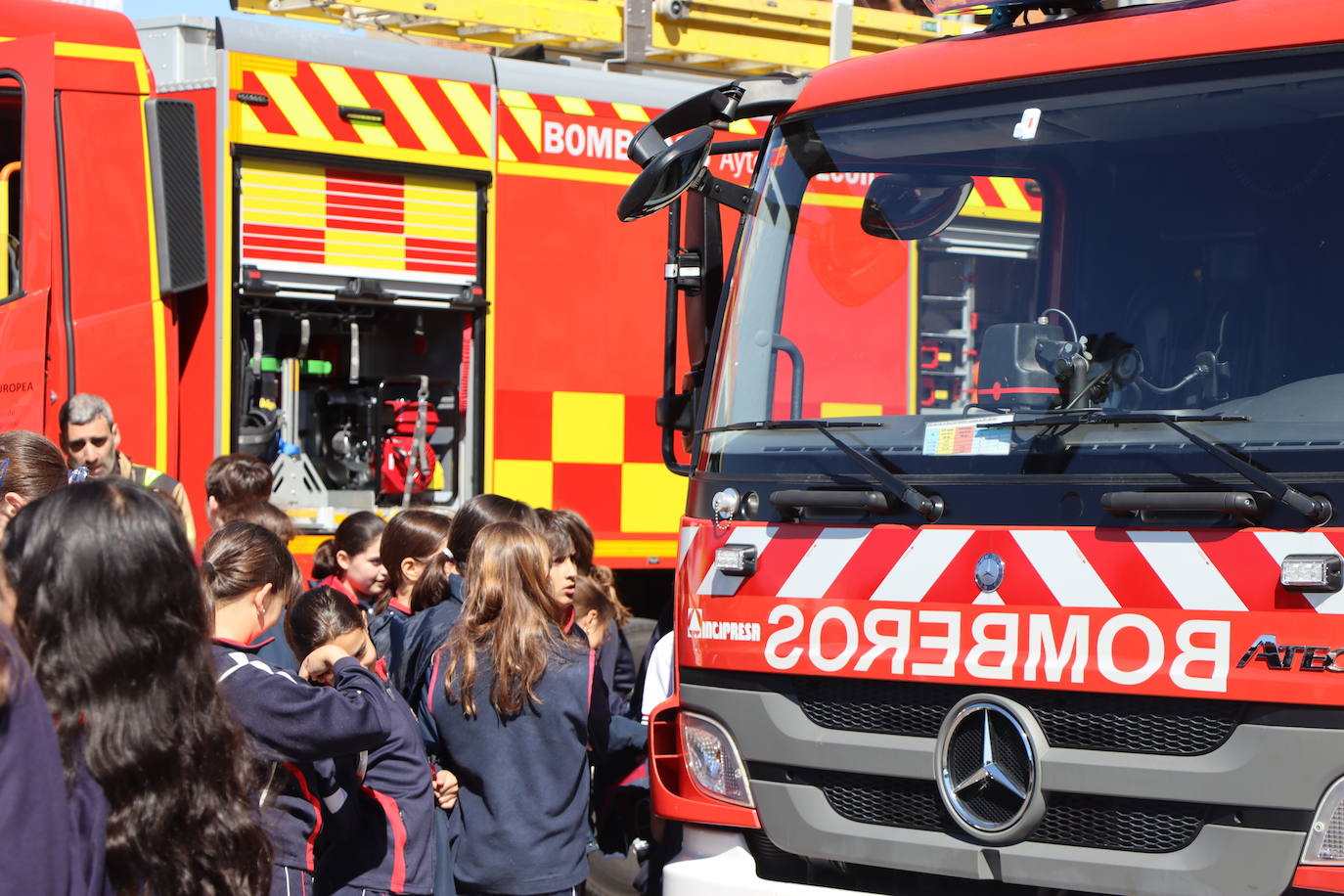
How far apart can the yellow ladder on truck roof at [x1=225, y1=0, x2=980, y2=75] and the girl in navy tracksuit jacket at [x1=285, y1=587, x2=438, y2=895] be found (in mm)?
4341

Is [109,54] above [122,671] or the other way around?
above

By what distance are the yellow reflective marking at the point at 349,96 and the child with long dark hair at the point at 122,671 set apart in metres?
4.93

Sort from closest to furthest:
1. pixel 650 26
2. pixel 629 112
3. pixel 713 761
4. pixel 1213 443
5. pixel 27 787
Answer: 1. pixel 27 787
2. pixel 1213 443
3. pixel 713 761
4. pixel 629 112
5. pixel 650 26

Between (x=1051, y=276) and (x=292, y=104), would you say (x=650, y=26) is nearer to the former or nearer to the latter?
(x=292, y=104)

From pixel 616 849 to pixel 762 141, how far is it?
237cm

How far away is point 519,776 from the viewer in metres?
4.22

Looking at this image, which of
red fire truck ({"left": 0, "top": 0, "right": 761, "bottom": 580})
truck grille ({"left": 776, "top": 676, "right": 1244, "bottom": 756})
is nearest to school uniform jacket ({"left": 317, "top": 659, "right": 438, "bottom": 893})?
truck grille ({"left": 776, "top": 676, "right": 1244, "bottom": 756})

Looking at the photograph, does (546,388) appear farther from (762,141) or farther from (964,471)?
(964,471)

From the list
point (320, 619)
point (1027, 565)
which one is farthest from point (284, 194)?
point (1027, 565)

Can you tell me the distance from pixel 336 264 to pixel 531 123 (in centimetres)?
118

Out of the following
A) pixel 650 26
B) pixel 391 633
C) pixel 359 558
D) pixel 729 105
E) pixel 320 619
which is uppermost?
pixel 650 26

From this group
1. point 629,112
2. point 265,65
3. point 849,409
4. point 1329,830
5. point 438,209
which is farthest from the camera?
point 629,112

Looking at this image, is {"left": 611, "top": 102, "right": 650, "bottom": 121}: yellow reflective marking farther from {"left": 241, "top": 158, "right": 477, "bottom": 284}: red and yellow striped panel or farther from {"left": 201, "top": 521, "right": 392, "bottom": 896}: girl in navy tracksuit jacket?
{"left": 201, "top": 521, "right": 392, "bottom": 896}: girl in navy tracksuit jacket

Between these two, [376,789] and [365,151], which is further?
[365,151]
